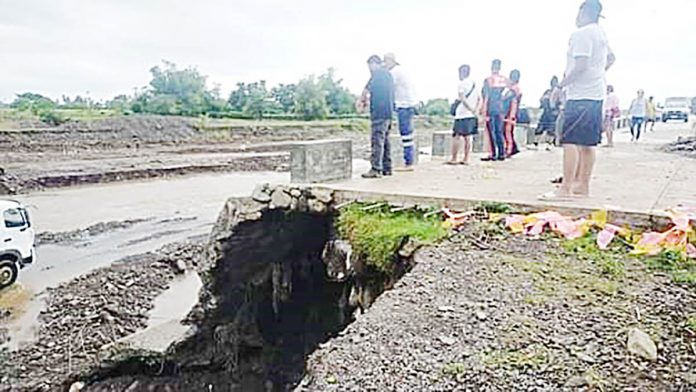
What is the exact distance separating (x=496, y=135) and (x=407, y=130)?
282cm

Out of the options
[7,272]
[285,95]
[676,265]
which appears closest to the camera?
[676,265]

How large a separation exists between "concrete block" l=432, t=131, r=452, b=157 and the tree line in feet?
161

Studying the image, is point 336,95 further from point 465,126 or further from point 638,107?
point 465,126

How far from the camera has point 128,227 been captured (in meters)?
20.8

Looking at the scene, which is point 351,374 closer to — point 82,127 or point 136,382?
point 136,382

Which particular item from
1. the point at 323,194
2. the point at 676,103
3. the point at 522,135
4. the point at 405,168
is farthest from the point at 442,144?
the point at 676,103

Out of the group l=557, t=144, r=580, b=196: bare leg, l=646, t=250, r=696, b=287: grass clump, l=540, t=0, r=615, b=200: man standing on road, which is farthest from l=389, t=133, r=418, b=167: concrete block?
l=646, t=250, r=696, b=287: grass clump

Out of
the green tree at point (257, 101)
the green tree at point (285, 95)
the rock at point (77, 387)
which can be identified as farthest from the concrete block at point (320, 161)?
the green tree at point (285, 95)

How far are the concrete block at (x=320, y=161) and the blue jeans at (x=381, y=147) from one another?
37 cm

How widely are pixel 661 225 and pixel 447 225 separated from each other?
1815mm

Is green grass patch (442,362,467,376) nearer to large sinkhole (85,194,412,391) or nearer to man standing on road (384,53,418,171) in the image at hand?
large sinkhole (85,194,412,391)

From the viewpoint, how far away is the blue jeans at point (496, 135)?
1156 cm

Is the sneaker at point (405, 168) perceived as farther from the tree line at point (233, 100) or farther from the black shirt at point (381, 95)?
the tree line at point (233, 100)

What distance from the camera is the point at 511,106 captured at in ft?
41.9
